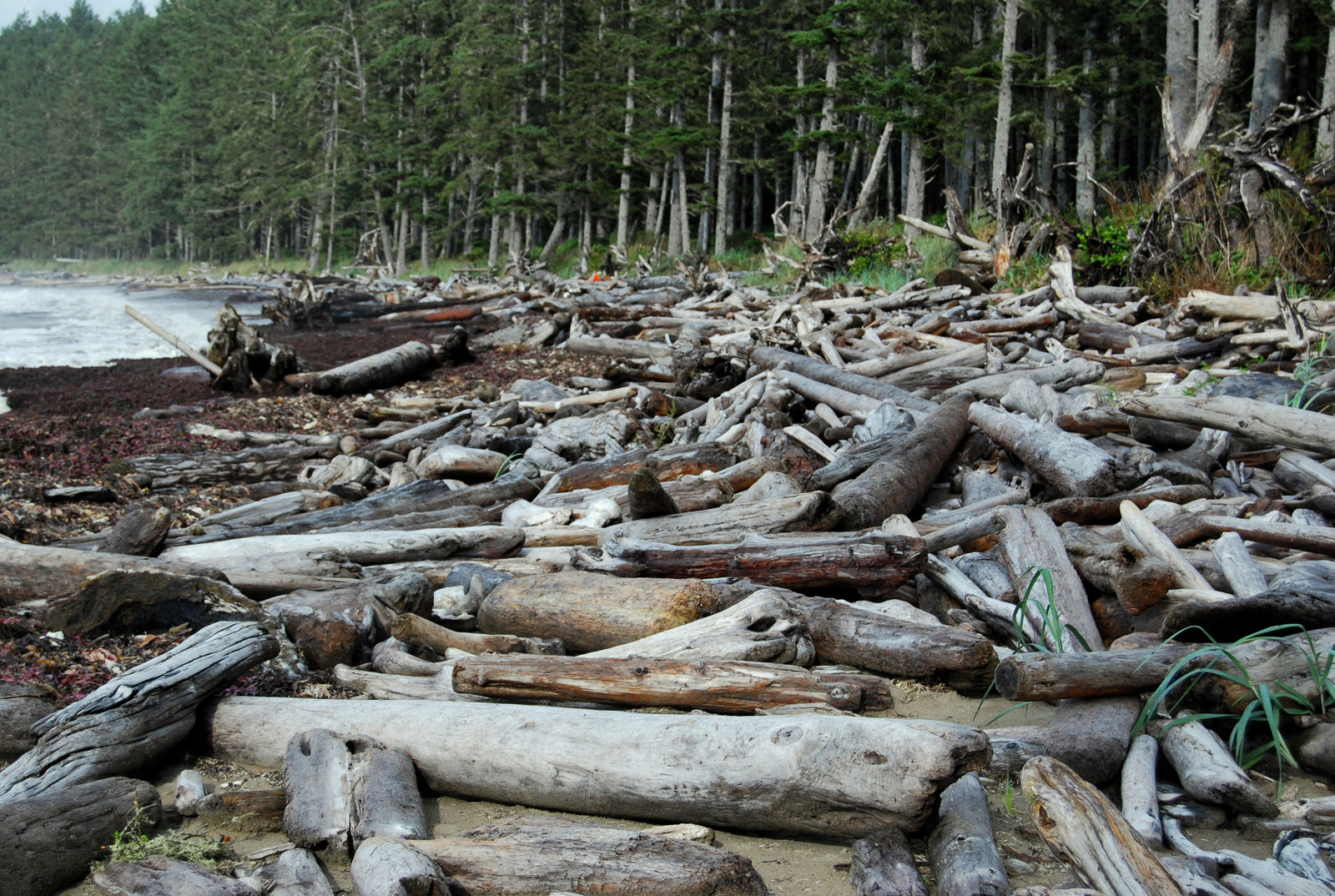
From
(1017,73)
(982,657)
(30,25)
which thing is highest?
(30,25)

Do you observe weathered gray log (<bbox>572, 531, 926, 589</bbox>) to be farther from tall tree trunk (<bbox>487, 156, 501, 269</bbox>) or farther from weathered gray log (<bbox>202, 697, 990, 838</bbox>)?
tall tree trunk (<bbox>487, 156, 501, 269</bbox>)

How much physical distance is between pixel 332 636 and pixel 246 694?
0.53 metres

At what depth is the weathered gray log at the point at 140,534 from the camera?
15.9 ft

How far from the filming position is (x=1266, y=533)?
3.88 metres

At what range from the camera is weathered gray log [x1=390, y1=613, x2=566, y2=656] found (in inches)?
148

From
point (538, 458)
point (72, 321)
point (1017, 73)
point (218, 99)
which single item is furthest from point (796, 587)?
point (218, 99)

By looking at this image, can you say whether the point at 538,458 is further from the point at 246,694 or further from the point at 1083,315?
the point at 1083,315

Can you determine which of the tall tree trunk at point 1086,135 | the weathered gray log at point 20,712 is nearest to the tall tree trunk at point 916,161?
the tall tree trunk at point 1086,135

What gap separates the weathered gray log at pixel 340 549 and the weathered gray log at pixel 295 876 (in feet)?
8.15

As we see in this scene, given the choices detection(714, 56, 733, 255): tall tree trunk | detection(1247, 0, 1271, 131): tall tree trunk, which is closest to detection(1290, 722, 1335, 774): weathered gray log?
detection(1247, 0, 1271, 131): tall tree trunk

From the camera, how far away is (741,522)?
15.4 ft

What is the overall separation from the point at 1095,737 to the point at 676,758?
1291mm

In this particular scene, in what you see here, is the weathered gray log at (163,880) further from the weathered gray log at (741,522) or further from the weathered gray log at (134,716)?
the weathered gray log at (741,522)

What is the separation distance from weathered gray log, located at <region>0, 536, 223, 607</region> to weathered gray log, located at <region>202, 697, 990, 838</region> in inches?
70.2
